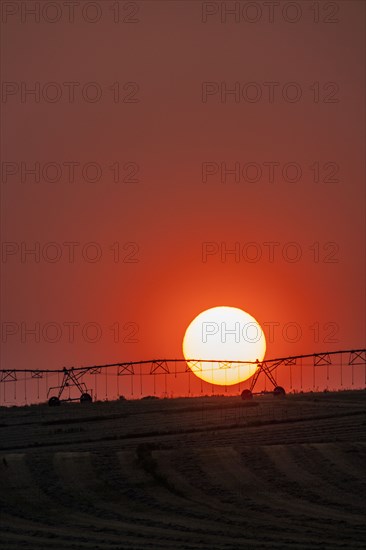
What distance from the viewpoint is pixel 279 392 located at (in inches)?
4811

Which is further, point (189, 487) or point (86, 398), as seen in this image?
point (86, 398)

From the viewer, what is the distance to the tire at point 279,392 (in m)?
121

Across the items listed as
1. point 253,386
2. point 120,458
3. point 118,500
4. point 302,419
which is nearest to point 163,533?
point 118,500

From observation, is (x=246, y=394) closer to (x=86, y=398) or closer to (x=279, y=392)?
(x=279, y=392)

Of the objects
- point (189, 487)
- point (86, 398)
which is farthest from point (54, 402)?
point (189, 487)

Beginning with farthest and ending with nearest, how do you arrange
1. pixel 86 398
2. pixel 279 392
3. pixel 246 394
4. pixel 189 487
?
pixel 86 398, pixel 279 392, pixel 246 394, pixel 189 487

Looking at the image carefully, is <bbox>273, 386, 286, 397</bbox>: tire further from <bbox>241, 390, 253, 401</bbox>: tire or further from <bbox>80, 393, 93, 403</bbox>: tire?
<bbox>80, 393, 93, 403</bbox>: tire

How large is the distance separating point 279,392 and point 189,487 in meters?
73.8

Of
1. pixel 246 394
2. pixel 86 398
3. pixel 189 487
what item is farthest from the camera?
pixel 86 398

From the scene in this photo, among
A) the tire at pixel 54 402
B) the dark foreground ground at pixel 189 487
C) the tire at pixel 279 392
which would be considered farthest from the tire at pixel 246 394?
the dark foreground ground at pixel 189 487

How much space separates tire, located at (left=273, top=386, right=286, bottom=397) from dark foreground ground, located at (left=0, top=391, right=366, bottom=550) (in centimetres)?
4056

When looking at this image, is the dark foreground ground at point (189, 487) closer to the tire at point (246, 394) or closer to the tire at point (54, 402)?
the tire at point (246, 394)

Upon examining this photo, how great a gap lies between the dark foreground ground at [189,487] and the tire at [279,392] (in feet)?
133

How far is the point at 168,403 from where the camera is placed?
113562 mm
